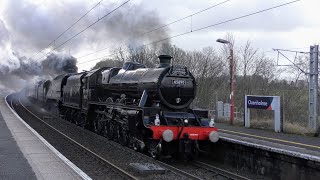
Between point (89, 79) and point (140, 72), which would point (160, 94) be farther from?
point (89, 79)

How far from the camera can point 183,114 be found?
12.5m

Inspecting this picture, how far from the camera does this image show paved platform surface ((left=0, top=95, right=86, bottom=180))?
8141 mm

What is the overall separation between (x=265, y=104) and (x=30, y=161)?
43.4 ft

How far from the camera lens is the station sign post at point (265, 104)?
1873 centimetres

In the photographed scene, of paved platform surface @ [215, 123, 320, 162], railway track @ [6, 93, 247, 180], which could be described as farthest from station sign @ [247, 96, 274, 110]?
railway track @ [6, 93, 247, 180]

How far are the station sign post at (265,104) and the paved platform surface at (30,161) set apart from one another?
437 inches

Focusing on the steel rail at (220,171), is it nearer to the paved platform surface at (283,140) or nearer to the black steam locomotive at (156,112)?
the black steam locomotive at (156,112)

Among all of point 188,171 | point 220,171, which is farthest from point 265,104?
point 188,171

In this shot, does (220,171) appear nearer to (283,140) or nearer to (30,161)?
(30,161)

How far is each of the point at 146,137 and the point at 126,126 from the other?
100 centimetres

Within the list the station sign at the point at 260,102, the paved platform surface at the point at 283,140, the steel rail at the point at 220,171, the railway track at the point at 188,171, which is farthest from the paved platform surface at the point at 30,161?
the station sign at the point at 260,102

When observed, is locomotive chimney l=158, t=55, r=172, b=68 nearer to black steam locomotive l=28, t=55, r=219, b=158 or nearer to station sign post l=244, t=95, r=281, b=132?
black steam locomotive l=28, t=55, r=219, b=158

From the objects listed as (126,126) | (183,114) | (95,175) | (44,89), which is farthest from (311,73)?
(44,89)

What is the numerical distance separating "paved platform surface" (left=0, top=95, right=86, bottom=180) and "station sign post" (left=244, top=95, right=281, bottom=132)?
437 inches
